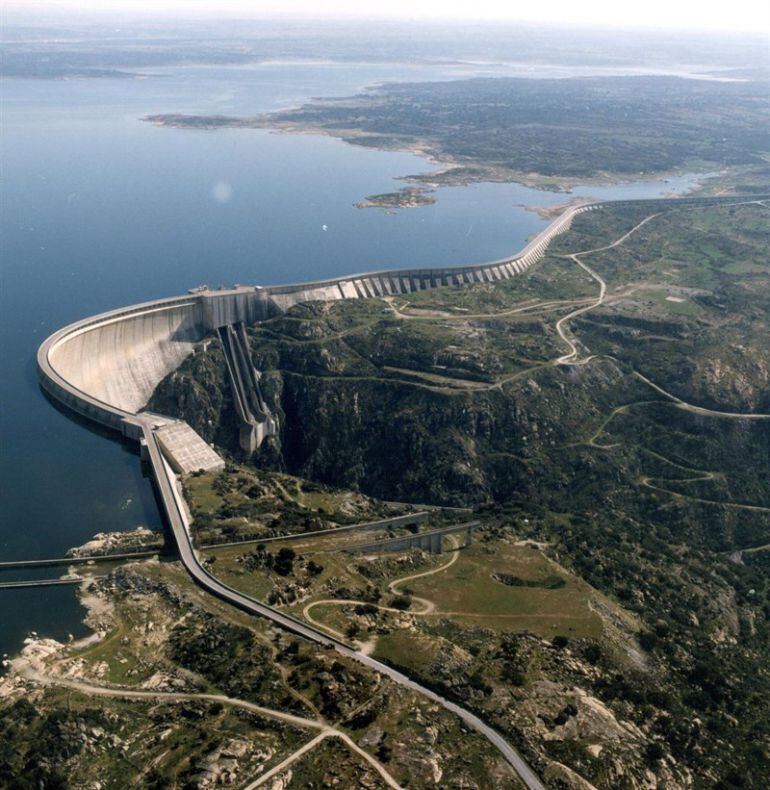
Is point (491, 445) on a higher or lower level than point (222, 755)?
lower

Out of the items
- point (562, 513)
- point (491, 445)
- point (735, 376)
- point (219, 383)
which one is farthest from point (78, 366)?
point (735, 376)

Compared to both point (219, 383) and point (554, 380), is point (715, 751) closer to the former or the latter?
point (554, 380)

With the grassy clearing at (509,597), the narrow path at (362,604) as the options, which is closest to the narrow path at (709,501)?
the grassy clearing at (509,597)

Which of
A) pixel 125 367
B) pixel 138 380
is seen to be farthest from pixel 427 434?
pixel 125 367

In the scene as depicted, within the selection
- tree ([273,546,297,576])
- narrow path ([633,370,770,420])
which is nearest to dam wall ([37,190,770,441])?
tree ([273,546,297,576])

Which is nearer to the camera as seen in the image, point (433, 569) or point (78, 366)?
point (433, 569)

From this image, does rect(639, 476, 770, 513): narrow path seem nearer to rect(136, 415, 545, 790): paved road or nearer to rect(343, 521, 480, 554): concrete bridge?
rect(343, 521, 480, 554): concrete bridge

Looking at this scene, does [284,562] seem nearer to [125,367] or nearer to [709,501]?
[125,367]
